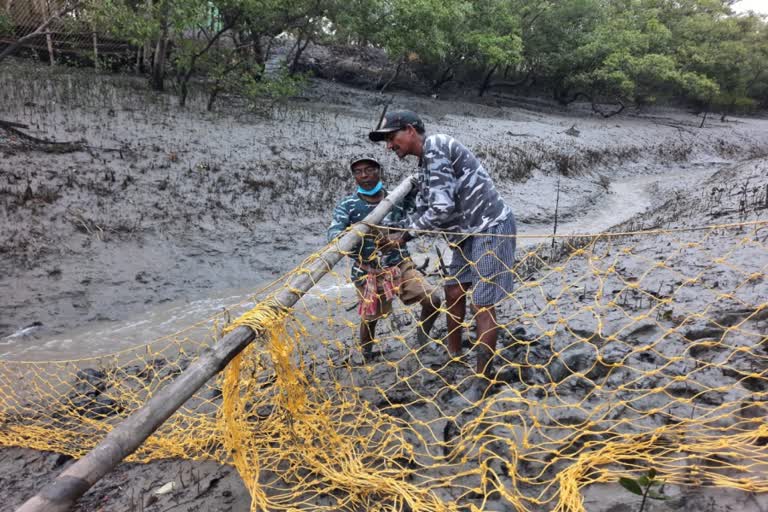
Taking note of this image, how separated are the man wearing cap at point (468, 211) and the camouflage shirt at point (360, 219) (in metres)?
0.43

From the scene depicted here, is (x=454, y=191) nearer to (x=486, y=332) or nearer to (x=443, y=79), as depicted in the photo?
(x=486, y=332)

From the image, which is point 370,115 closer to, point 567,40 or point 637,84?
point 567,40

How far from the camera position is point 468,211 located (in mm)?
3182

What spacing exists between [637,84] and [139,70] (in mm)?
21415

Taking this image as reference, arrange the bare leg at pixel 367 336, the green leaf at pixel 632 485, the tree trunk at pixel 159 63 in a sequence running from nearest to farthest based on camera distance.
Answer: the green leaf at pixel 632 485
the bare leg at pixel 367 336
the tree trunk at pixel 159 63

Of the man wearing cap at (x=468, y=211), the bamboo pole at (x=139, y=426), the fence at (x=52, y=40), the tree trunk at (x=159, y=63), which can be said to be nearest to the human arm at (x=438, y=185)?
the man wearing cap at (x=468, y=211)

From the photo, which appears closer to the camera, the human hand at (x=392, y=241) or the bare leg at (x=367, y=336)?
the human hand at (x=392, y=241)

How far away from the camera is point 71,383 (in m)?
4.28

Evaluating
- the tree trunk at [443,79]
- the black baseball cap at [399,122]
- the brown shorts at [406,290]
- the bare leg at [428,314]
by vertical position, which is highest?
the tree trunk at [443,79]

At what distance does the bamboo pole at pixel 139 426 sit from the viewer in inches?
61.3

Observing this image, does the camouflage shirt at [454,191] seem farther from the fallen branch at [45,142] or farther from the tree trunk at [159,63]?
the tree trunk at [159,63]

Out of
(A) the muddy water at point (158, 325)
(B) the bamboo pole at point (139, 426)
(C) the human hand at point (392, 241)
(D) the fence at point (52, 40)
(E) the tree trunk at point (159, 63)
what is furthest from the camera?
(D) the fence at point (52, 40)

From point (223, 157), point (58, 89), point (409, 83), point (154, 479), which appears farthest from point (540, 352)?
point (409, 83)

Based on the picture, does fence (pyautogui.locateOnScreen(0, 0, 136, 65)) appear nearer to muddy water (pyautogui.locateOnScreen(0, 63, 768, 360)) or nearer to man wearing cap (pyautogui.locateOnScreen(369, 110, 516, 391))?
muddy water (pyautogui.locateOnScreen(0, 63, 768, 360))
